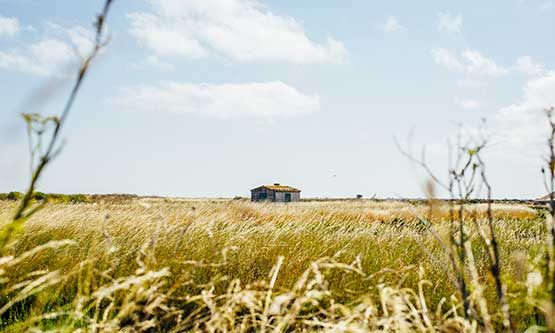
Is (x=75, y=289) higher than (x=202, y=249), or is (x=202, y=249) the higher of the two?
(x=202, y=249)

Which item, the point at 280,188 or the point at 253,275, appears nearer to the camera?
the point at 253,275

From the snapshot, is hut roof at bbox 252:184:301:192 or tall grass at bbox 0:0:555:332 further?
hut roof at bbox 252:184:301:192

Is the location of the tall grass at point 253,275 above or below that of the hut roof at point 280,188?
below

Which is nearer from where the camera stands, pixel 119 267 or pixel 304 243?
pixel 119 267

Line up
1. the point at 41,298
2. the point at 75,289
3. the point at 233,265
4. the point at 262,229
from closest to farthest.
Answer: the point at 41,298, the point at 75,289, the point at 233,265, the point at 262,229

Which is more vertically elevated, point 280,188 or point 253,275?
point 280,188

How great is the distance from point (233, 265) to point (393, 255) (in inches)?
84.3

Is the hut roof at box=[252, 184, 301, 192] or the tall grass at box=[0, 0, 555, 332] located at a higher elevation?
the hut roof at box=[252, 184, 301, 192]

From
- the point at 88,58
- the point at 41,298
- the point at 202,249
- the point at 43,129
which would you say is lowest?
the point at 41,298

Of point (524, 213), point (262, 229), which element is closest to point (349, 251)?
point (262, 229)

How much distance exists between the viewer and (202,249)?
17.0 feet

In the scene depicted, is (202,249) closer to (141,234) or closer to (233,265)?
(233,265)

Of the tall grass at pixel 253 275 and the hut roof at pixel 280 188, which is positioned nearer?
the tall grass at pixel 253 275

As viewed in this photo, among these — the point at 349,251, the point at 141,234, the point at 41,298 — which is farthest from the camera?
the point at 141,234
